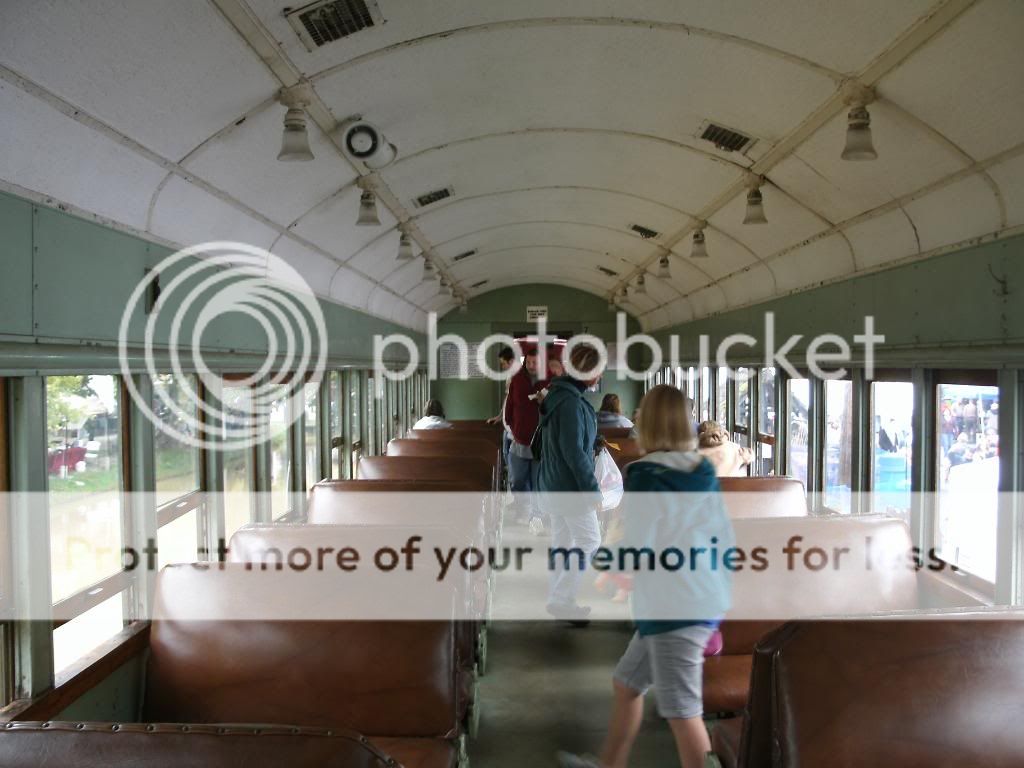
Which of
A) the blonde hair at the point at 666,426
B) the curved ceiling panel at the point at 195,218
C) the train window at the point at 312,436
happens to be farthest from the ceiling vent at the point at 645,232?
the blonde hair at the point at 666,426

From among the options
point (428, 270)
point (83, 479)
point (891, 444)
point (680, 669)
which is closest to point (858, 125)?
point (680, 669)

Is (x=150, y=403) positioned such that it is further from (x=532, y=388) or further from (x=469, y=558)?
(x=532, y=388)

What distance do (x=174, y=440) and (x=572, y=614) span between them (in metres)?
2.79

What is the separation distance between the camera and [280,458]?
6203mm

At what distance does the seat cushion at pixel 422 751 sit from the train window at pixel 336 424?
17.7 feet

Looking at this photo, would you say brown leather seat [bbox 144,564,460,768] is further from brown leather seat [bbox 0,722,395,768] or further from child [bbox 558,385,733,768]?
brown leather seat [bbox 0,722,395,768]

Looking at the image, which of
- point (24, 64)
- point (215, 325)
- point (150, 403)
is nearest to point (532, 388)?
point (215, 325)

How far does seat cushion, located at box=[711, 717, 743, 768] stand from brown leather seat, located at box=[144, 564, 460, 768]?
0.91 m

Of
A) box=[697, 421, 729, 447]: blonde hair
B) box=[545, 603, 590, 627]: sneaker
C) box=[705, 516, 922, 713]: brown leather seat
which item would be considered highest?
box=[697, 421, 729, 447]: blonde hair

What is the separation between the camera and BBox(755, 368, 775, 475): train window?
26.1 ft

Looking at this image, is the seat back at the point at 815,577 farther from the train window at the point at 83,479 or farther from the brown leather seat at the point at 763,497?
the train window at the point at 83,479

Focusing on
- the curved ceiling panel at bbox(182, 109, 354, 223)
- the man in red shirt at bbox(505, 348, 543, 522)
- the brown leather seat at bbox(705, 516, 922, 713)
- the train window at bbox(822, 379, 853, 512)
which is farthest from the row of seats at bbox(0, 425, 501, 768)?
the train window at bbox(822, 379, 853, 512)

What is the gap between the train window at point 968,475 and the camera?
415 centimetres

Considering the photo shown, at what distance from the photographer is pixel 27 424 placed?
2.64 metres
